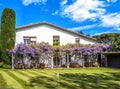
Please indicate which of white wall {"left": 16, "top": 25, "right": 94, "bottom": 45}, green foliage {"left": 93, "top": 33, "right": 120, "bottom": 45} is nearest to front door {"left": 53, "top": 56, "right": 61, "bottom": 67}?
white wall {"left": 16, "top": 25, "right": 94, "bottom": 45}

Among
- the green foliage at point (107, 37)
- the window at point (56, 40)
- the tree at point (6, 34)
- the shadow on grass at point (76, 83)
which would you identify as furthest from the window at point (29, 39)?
the green foliage at point (107, 37)

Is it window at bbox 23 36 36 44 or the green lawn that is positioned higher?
window at bbox 23 36 36 44

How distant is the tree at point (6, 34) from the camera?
42.2 m

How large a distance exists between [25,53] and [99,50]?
12.2 m

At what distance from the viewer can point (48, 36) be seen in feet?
152

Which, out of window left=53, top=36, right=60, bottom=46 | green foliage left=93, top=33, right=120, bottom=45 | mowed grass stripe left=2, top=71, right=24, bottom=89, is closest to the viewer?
mowed grass stripe left=2, top=71, right=24, bottom=89

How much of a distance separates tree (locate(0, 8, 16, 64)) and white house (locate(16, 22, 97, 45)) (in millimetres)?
2537

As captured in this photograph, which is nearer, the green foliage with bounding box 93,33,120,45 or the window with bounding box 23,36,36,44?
the window with bounding box 23,36,36,44

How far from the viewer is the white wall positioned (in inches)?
Answer: 1786

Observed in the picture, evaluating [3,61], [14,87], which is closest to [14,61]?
[3,61]

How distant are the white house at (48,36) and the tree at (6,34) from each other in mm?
2516

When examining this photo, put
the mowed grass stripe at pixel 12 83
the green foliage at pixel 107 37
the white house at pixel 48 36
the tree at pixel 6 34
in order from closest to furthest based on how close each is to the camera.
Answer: the mowed grass stripe at pixel 12 83 → the tree at pixel 6 34 → the white house at pixel 48 36 → the green foliage at pixel 107 37

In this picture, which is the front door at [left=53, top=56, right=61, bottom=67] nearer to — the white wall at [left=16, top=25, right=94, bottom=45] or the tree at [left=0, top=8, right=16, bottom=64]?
the white wall at [left=16, top=25, right=94, bottom=45]

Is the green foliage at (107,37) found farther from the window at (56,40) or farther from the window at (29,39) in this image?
the window at (29,39)
